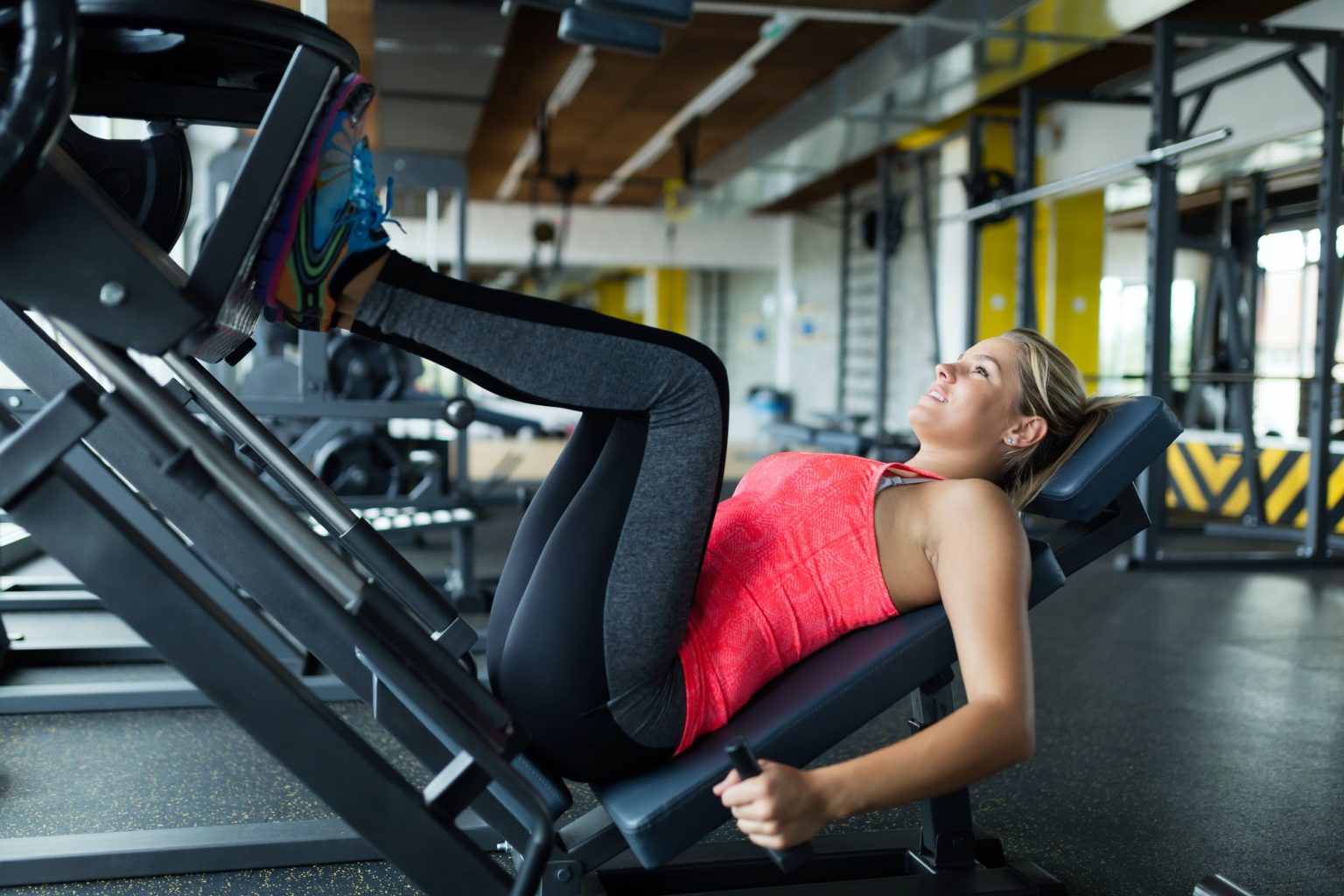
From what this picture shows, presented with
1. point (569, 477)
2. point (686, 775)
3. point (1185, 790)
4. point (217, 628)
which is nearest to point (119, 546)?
point (217, 628)

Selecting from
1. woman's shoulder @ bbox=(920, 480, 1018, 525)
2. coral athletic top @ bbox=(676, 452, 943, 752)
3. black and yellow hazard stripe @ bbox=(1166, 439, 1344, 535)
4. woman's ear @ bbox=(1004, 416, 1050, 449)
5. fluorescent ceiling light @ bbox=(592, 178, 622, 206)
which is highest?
fluorescent ceiling light @ bbox=(592, 178, 622, 206)

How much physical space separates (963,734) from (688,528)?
1.04 ft

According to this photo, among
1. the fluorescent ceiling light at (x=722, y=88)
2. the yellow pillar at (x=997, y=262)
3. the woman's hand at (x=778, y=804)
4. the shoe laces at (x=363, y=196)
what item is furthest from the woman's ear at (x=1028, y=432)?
the yellow pillar at (x=997, y=262)

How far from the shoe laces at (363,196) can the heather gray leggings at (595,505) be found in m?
0.04

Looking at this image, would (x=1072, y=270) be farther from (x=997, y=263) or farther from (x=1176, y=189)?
(x=1176, y=189)

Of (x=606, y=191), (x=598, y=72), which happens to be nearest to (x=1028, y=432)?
(x=598, y=72)

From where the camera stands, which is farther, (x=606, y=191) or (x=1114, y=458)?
(x=606, y=191)

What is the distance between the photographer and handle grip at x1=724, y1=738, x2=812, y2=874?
90 centimetres

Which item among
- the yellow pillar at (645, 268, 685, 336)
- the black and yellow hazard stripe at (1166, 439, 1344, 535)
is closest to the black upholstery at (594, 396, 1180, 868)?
the black and yellow hazard stripe at (1166, 439, 1344, 535)

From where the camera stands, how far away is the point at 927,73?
516 centimetres

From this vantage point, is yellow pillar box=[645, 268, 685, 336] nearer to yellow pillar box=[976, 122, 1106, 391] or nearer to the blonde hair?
yellow pillar box=[976, 122, 1106, 391]

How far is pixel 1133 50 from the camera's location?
20.2 feet

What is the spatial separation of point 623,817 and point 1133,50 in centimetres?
637

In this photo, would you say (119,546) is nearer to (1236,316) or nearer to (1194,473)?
(1236,316)
